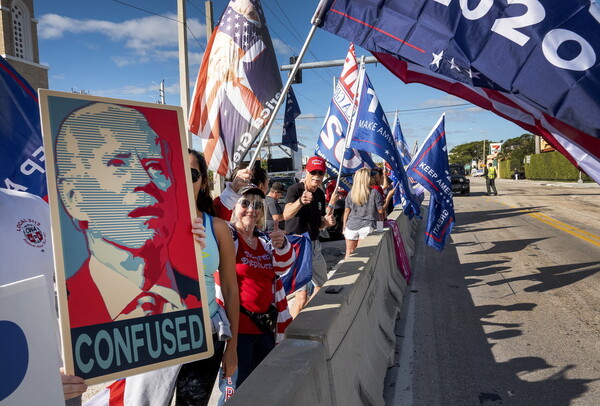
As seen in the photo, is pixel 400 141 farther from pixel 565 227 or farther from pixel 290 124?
pixel 290 124

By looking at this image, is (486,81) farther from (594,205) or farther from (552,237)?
(594,205)

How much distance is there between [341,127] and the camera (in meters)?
7.00

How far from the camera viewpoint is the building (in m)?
21.2

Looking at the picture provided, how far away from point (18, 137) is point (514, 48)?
9.92 ft

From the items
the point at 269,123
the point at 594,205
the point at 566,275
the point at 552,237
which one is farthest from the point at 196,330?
the point at 594,205

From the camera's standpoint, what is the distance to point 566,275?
754 centimetres

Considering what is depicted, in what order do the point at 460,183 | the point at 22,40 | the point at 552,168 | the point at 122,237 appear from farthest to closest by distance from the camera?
1. the point at 552,168
2. the point at 460,183
3. the point at 22,40
4. the point at 122,237

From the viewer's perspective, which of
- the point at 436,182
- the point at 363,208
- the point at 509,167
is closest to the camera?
the point at 363,208

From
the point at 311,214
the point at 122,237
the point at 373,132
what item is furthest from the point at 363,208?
the point at 122,237

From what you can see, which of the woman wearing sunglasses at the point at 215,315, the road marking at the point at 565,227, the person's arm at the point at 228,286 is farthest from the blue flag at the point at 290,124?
the road marking at the point at 565,227

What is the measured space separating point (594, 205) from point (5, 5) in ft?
93.3

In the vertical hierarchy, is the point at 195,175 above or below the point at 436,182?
above

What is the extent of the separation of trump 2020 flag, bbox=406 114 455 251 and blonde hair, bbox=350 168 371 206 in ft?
3.73

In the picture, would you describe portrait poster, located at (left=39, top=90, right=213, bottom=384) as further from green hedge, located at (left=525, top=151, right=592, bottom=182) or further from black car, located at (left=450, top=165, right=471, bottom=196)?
green hedge, located at (left=525, top=151, right=592, bottom=182)
